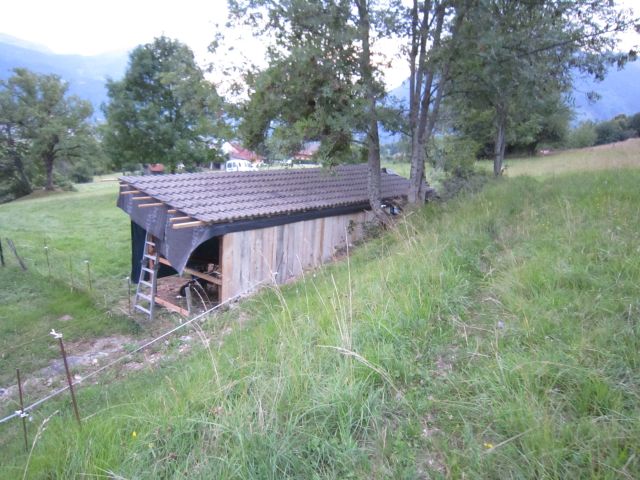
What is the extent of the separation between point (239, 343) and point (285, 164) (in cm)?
759

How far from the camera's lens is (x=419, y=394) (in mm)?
2584

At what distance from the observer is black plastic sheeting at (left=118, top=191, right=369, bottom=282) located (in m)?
7.89

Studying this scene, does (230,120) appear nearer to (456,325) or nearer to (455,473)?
(456,325)

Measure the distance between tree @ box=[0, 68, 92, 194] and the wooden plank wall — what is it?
105ft

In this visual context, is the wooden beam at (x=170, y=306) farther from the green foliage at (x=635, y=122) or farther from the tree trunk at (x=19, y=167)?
the tree trunk at (x=19, y=167)

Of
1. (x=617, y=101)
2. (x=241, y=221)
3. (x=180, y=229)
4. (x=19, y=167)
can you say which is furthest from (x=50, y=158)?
(x=617, y=101)

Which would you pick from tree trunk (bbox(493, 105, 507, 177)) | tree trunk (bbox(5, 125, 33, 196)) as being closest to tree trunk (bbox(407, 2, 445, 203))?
tree trunk (bbox(493, 105, 507, 177))

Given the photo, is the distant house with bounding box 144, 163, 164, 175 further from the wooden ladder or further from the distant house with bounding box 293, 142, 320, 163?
the distant house with bounding box 293, 142, 320, 163

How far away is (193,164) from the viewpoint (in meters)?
27.4

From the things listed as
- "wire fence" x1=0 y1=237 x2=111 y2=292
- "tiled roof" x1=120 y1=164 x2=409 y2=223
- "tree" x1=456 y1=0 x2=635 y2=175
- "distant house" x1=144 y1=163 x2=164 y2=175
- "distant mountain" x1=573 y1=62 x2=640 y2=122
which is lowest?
"wire fence" x1=0 y1=237 x2=111 y2=292

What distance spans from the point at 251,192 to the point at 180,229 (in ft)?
7.63

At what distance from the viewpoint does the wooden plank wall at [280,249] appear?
8.35 m

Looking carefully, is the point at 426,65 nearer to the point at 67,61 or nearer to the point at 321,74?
the point at 321,74

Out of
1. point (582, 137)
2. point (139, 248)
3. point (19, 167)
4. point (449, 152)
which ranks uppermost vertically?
point (582, 137)
